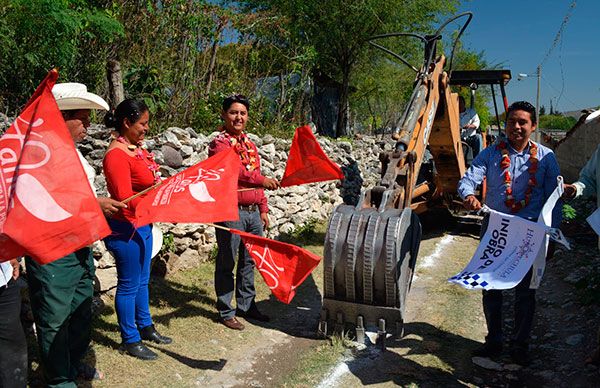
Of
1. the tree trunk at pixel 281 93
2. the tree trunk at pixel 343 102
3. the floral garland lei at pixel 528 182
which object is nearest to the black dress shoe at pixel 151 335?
the floral garland lei at pixel 528 182

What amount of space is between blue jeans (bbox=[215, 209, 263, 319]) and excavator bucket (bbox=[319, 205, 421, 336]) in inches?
35.4

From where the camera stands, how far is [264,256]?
400 centimetres

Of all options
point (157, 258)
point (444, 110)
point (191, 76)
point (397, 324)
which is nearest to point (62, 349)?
point (397, 324)

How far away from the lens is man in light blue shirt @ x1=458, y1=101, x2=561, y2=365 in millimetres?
4211

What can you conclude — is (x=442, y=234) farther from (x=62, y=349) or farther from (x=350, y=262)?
(x=62, y=349)

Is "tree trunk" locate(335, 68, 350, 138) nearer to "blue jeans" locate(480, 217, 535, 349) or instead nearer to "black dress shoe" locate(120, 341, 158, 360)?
"blue jeans" locate(480, 217, 535, 349)

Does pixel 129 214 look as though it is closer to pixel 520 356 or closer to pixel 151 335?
pixel 151 335

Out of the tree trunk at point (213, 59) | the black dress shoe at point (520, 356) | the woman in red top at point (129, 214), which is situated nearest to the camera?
the woman in red top at point (129, 214)

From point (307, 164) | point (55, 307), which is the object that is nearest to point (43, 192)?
point (55, 307)

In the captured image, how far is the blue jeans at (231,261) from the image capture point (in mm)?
4863

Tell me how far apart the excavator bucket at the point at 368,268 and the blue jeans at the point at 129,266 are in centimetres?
142

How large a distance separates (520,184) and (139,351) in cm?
320

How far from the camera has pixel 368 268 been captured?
13.8ft

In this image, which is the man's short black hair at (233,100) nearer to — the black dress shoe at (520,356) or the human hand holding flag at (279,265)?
the human hand holding flag at (279,265)
